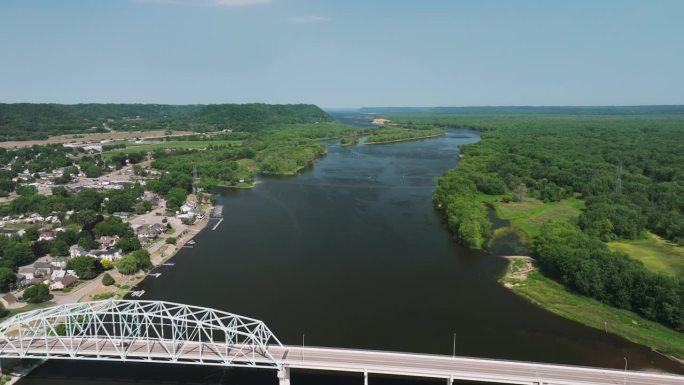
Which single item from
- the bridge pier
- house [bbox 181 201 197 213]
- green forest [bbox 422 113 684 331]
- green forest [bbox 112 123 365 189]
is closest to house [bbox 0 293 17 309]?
the bridge pier

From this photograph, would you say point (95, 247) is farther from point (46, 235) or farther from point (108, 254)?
point (46, 235)

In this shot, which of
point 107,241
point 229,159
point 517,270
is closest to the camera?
point 517,270

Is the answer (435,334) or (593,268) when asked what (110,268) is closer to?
(435,334)

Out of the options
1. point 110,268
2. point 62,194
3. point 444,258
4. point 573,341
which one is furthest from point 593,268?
point 62,194

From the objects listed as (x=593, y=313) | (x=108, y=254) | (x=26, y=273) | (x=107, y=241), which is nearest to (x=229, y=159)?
(x=107, y=241)

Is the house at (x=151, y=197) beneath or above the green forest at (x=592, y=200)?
beneath

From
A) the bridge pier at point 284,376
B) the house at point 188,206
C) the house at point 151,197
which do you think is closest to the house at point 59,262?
the house at point 188,206

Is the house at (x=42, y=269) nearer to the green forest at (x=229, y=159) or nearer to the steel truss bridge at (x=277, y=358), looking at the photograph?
the steel truss bridge at (x=277, y=358)
